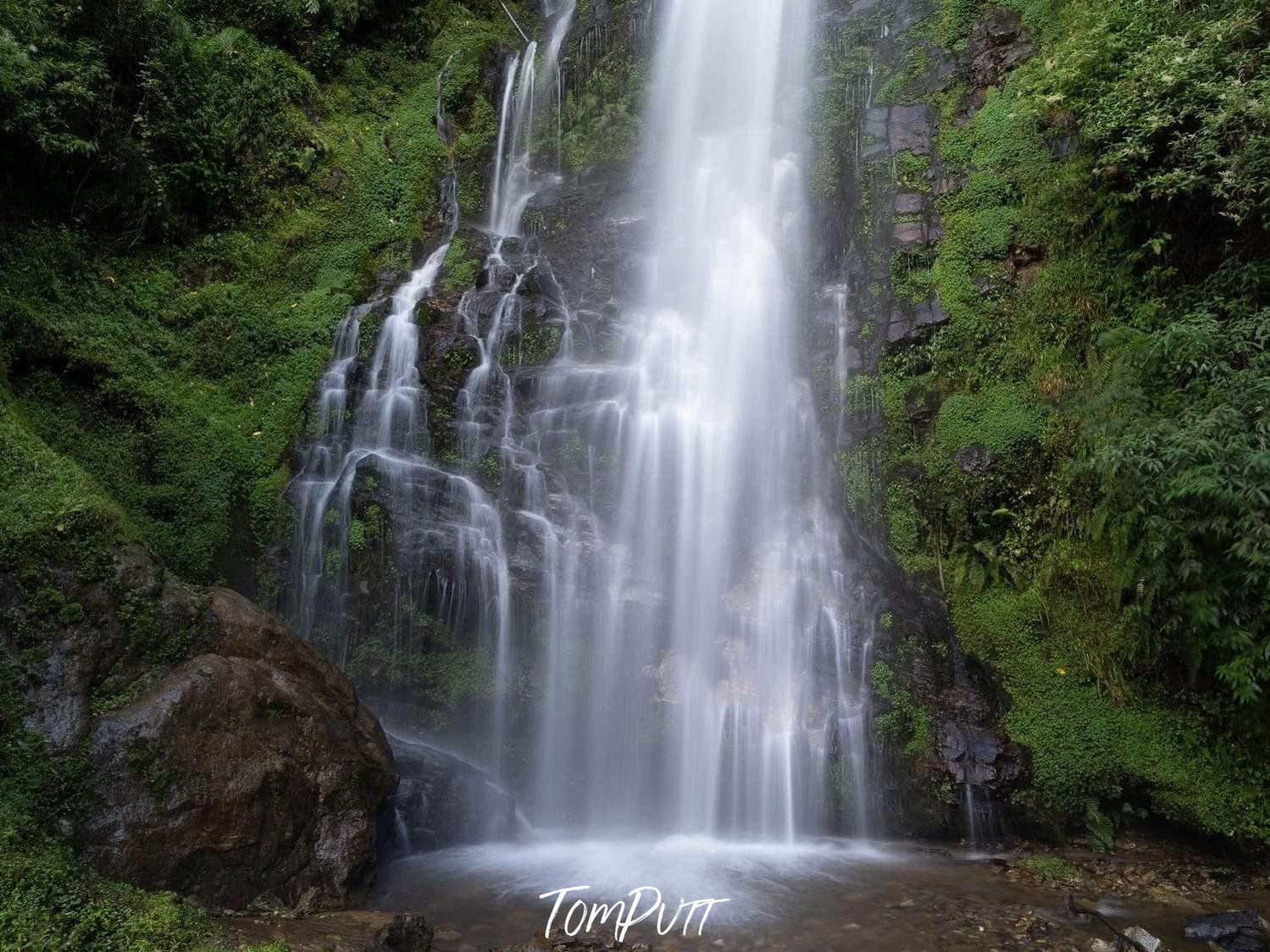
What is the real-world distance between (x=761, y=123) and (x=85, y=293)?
41.7 ft

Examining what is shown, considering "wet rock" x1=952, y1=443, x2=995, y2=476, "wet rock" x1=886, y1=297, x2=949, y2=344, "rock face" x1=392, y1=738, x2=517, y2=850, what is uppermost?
Result: "wet rock" x1=886, y1=297, x2=949, y2=344

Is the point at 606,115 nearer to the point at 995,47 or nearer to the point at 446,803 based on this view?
the point at 995,47

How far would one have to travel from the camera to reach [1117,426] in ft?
25.8

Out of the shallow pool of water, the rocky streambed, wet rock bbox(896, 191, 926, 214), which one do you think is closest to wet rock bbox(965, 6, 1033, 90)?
wet rock bbox(896, 191, 926, 214)

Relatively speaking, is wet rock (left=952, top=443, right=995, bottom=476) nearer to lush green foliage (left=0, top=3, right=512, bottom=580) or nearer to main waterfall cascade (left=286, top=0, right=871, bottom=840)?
main waterfall cascade (left=286, top=0, right=871, bottom=840)

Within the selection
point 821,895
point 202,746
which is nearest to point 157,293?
point 202,746

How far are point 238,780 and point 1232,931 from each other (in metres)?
7.98

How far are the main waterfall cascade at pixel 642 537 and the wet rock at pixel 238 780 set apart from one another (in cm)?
292

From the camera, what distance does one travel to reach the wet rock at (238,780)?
17.9 feet

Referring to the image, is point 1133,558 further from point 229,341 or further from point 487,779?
point 229,341

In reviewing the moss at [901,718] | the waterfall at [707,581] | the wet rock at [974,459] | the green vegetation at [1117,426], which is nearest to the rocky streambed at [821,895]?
the green vegetation at [1117,426]

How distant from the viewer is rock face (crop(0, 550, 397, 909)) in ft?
17.9

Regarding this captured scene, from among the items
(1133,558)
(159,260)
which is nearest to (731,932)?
(1133,558)

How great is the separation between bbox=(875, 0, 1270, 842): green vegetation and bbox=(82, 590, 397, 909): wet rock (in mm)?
6985
